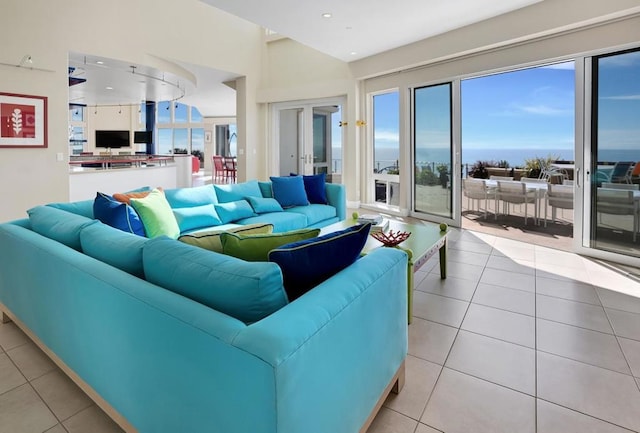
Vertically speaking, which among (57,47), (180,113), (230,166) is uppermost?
(180,113)

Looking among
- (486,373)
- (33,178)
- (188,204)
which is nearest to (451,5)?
(188,204)

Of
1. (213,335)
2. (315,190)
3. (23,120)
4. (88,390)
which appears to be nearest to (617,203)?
(315,190)

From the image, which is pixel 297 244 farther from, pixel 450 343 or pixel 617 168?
pixel 617 168

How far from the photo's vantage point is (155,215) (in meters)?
3.02

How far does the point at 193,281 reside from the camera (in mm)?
1326

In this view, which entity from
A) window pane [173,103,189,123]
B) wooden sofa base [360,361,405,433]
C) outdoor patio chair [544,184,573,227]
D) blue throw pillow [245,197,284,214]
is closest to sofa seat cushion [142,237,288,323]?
wooden sofa base [360,361,405,433]

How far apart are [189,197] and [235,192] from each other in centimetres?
66

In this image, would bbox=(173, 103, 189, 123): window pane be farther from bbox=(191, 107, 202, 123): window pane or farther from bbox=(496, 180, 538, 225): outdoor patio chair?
bbox=(496, 180, 538, 225): outdoor patio chair

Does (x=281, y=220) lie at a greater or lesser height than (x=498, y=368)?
greater

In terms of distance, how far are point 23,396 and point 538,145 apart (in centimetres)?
1019

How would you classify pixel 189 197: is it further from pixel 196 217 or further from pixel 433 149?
pixel 433 149

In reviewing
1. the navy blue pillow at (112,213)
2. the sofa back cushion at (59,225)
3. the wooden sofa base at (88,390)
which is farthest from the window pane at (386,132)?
the wooden sofa base at (88,390)

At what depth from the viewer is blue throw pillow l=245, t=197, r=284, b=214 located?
4.36 metres

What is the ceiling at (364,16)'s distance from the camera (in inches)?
176
